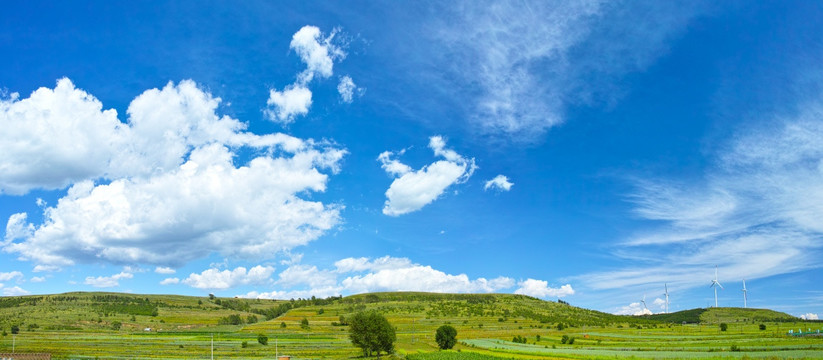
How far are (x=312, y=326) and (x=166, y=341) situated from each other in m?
50.3

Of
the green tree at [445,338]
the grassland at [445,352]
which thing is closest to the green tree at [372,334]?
the grassland at [445,352]

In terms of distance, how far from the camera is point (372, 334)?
103125 millimetres

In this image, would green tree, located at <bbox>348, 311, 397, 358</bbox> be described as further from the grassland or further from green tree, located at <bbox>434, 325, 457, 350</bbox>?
green tree, located at <bbox>434, 325, 457, 350</bbox>

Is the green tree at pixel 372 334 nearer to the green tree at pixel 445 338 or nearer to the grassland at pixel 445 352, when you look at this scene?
the grassland at pixel 445 352

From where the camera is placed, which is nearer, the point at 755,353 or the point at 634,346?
the point at 755,353

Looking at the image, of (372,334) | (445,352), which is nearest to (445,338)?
(445,352)

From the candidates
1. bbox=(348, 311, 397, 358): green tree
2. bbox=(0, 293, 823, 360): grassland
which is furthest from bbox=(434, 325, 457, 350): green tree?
bbox=(348, 311, 397, 358): green tree

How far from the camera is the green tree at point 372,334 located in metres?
103

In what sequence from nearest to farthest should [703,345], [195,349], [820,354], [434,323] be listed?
[820,354], [703,345], [195,349], [434,323]

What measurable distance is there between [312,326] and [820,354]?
146 meters

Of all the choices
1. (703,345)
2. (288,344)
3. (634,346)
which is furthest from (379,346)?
(703,345)

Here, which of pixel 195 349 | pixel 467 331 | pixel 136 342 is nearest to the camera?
pixel 195 349

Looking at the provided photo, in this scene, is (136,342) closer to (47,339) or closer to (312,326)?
(47,339)

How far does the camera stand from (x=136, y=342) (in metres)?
142
